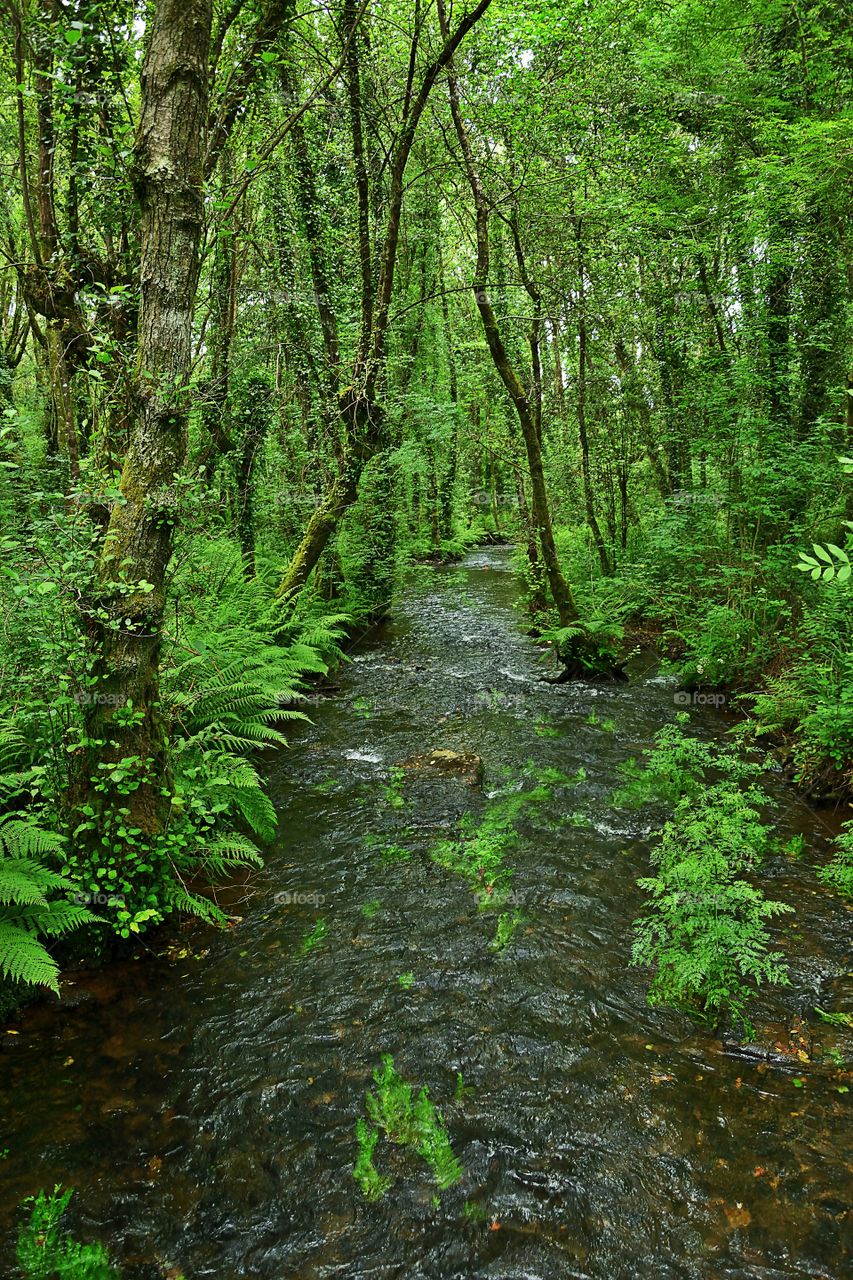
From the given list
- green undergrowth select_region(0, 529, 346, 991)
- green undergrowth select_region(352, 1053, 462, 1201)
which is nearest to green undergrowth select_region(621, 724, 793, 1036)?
green undergrowth select_region(352, 1053, 462, 1201)

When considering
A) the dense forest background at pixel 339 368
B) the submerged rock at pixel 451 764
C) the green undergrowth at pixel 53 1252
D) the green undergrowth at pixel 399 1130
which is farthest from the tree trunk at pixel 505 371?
the green undergrowth at pixel 53 1252

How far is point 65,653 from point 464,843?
3822 mm

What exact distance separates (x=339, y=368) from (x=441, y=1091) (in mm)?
9783

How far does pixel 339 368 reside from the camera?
10.4 metres

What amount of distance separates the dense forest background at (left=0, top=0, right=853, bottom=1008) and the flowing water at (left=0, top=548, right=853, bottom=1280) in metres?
0.65

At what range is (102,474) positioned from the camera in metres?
4.68

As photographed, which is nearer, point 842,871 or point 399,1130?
point 399,1130

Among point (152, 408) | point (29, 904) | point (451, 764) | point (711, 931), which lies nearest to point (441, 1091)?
point (711, 931)

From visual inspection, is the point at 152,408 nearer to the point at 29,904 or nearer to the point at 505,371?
the point at 29,904

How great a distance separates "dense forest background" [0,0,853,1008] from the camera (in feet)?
14.5

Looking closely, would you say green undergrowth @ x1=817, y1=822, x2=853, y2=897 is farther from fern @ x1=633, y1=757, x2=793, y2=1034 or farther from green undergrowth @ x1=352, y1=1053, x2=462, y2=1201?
green undergrowth @ x1=352, y1=1053, x2=462, y2=1201

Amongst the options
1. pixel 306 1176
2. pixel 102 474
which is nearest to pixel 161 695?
pixel 102 474

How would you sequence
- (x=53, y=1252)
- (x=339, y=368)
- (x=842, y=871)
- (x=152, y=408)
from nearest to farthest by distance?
(x=53, y=1252) → (x=152, y=408) → (x=842, y=871) → (x=339, y=368)

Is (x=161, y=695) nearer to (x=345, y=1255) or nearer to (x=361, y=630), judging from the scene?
(x=345, y=1255)
